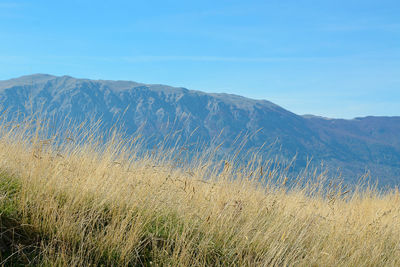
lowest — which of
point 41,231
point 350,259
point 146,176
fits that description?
point 350,259

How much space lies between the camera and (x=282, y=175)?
18.4ft

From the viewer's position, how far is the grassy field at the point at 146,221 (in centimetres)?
299

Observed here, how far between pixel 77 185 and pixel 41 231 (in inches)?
25.0

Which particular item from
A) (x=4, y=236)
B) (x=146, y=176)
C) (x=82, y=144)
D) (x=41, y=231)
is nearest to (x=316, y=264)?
(x=146, y=176)

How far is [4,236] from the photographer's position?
291 centimetres

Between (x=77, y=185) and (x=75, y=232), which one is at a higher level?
(x=77, y=185)

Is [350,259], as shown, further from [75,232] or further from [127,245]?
[75,232]

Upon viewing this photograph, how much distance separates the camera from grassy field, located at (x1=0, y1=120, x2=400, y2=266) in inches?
118

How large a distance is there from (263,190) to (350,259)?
1.69 metres

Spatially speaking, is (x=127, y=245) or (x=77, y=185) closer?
(x=127, y=245)

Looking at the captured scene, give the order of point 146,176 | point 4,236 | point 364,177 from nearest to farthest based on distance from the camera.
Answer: point 4,236 < point 146,176 < point 364,177

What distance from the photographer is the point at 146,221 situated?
3350 millimetres

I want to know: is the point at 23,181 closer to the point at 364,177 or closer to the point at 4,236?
the point at 4,236

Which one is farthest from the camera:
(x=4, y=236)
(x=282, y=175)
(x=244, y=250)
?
(x=282, y=175)
